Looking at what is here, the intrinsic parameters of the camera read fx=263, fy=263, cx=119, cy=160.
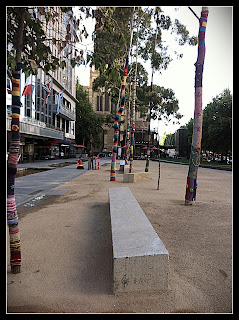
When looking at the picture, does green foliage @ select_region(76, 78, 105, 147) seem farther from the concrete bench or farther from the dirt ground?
the concrete bench

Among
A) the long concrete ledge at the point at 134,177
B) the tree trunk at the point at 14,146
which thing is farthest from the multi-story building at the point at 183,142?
the tree trunk at the point at 14,146

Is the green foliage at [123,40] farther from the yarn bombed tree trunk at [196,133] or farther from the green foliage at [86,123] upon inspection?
the green foliage at [86,123]

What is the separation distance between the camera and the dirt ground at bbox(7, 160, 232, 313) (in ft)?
8.74

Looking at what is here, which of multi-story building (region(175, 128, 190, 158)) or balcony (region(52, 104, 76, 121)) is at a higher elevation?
balcony (region(52, 104, 76, 121))

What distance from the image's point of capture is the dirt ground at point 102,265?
105 inches

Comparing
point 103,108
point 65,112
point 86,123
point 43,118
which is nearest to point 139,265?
point 43,118

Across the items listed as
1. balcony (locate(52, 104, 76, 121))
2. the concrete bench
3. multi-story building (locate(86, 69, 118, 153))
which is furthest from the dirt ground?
multi-story building (locate(86, 69, 118, 153))

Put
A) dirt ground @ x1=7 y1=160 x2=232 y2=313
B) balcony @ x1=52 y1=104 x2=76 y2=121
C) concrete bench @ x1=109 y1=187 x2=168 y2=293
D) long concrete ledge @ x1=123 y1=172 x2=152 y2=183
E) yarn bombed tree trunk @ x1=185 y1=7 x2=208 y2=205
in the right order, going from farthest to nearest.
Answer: balcony @ x1=52 y1=104 x2=76 y2=121
long concrete ledge @ x1=123 y1=172 x2=152 y2=183
yarn bombed tree trunk @ x1=185 y1=7 x2=208 y2=205
concrete bench @ x1=109 y1=187 x2=168 y2=293
dirt ground @ x1=7 y1=160 x2=232 y2=313

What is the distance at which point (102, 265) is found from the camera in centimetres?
359

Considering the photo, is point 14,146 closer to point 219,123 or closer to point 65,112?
point 219,123

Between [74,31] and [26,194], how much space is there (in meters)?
7.04

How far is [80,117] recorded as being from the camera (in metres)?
65.2
